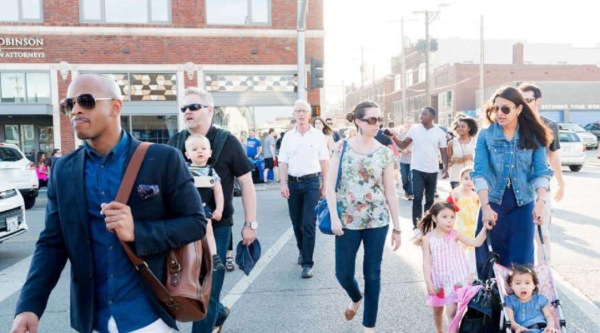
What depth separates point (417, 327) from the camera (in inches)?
173

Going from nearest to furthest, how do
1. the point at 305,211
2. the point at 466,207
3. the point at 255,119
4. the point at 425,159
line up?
the point at 466,207
the point at 305,211
the point at 425,159
the point at 255,119

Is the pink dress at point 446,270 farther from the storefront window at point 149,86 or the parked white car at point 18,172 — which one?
the storefront window at point 149,86

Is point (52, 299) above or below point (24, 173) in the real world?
below

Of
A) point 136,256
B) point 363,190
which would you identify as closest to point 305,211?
point 363,190

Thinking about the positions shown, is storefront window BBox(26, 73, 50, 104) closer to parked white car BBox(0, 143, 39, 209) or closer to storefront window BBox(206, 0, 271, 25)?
storefront window BBox(206, 0, 271, 25)

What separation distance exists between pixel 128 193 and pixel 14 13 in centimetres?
2025

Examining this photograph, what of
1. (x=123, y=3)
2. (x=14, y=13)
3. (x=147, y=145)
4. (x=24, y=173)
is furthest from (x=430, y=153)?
(x=14, y=13)

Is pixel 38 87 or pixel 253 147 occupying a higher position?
pixel 38 87

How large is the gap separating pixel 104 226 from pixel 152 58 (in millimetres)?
18154

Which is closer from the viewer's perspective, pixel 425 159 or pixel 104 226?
pixel 104 226

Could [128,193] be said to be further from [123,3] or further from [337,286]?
[123,3]

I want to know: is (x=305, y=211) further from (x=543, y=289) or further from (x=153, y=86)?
(x=153, y=86)

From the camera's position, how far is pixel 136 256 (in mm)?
2152

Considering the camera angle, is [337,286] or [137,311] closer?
[137,311]
